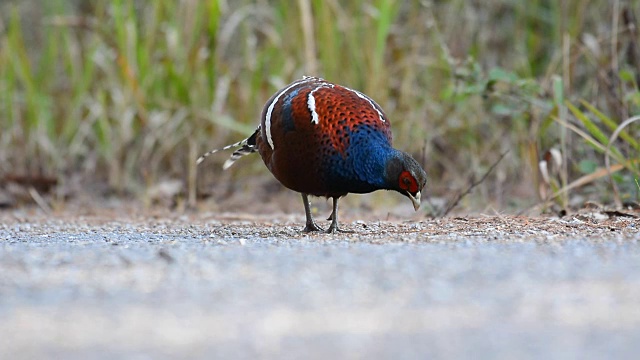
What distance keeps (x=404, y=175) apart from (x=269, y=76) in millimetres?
3588

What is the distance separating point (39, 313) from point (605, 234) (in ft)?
8.33

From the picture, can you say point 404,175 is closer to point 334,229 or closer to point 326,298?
point 334,229

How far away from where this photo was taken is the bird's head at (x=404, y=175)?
496 centimetres

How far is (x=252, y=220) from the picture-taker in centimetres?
645

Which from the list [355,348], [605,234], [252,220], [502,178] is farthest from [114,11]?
[355,348]

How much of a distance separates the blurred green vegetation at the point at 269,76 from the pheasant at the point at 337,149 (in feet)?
7.38

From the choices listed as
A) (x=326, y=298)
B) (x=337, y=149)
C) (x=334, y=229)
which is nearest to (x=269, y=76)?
(x=334, y=229)

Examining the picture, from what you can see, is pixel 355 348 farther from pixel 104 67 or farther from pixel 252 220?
pixel 104 67

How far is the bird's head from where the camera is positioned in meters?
4.96

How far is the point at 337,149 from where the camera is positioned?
4953mm

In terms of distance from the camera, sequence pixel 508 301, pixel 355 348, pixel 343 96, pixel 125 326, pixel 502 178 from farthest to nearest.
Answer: pixel 502 178 < pixel 343 96 < pixel 508 301 < pixel 125 326 < pixel 355 348

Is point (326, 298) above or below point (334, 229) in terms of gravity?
above

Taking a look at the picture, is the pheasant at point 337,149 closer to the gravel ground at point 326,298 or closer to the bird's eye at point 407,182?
the bird's eye at point 407,182

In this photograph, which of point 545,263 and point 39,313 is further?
point 545,263
